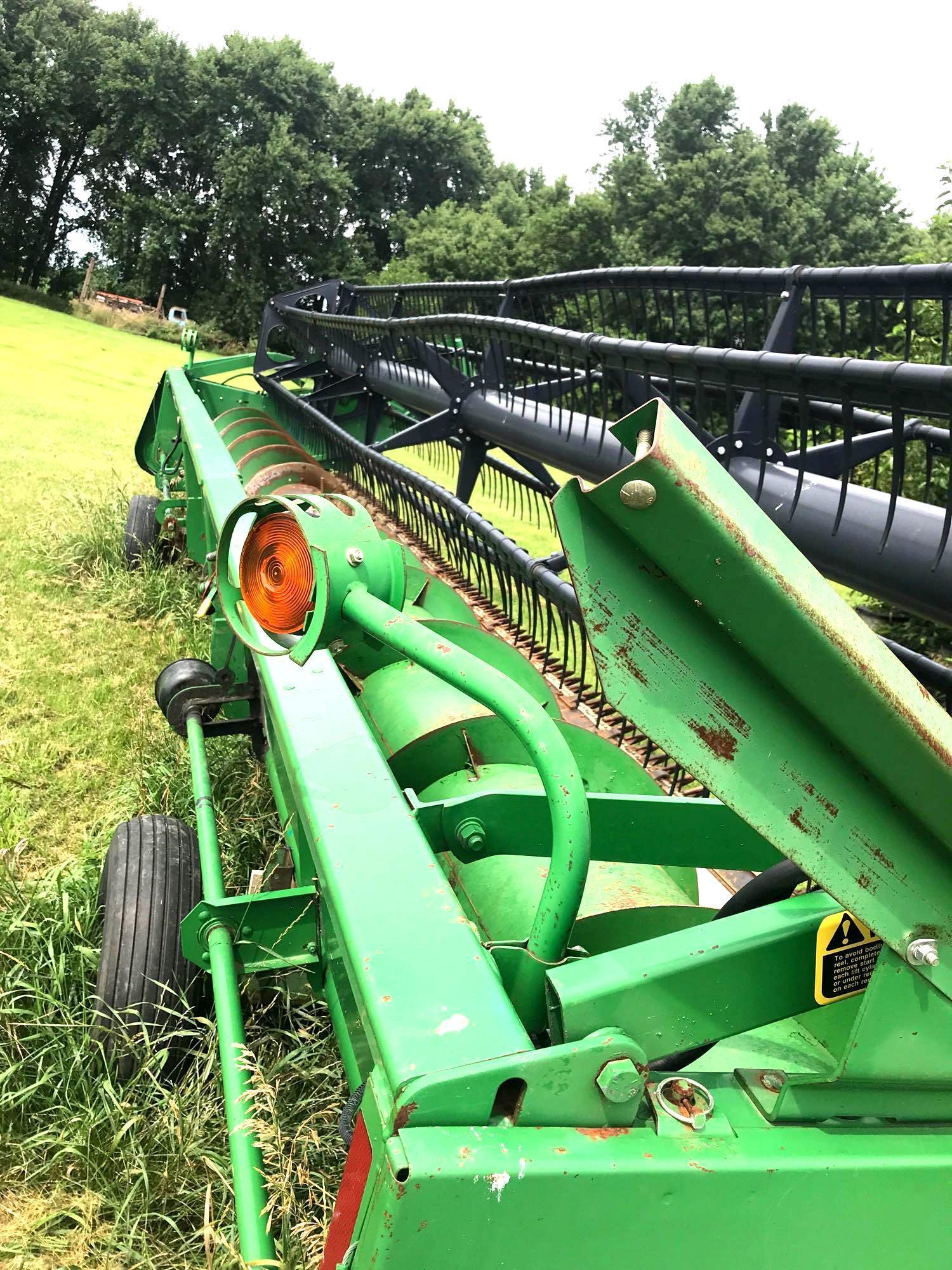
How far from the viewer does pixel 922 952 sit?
3.41 ft

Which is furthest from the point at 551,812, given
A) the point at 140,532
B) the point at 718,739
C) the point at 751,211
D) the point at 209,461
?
the point at 751,211

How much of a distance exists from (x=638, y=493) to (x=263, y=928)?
51.3 inches

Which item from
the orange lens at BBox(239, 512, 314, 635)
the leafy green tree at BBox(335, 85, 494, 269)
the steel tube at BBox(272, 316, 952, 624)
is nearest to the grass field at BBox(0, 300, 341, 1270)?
the orange lens at BBox(239, 512, 314, 635)

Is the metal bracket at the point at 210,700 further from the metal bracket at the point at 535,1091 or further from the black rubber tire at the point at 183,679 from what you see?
the metal bracket at the point at 535,1091

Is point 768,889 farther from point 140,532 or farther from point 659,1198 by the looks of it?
point 140,532

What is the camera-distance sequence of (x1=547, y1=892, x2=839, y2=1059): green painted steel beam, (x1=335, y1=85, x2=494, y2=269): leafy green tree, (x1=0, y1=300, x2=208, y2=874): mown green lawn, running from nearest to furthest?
(x1=547, y1=892, x2=839, y2=1059): green painted steel beam
(x1=0, y1=300, x2=208, y2=874): mown green lawn
(x1=335, y1=85, x2=494, y2=269): leafy green tree

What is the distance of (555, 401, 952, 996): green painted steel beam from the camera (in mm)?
878

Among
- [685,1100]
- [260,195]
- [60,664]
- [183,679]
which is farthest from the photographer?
[260,195]

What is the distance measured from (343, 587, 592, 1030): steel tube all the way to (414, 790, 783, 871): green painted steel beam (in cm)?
37

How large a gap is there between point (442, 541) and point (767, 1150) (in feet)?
12.8

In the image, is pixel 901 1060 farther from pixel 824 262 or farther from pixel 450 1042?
pixel 824 262

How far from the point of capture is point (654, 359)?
10.4ft

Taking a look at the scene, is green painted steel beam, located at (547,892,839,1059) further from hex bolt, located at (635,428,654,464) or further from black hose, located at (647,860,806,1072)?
hex bolt, located at (635,428,654,464)

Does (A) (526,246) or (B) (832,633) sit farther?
(A) (526,246)
